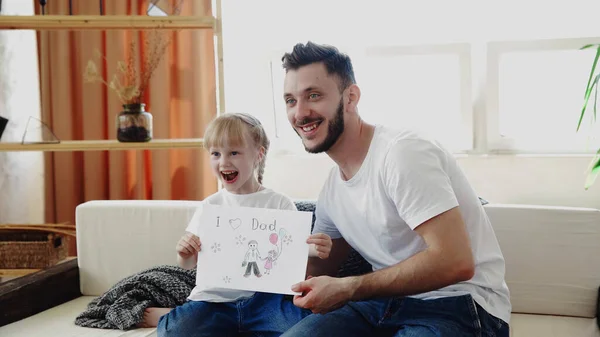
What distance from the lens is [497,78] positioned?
8.68 ft

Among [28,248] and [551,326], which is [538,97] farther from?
[28,248]

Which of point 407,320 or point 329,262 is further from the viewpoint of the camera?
point 329,262

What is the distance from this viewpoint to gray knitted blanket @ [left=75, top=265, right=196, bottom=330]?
2027 mm

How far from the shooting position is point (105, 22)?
255 cm

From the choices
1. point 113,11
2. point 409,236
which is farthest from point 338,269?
point 113,11

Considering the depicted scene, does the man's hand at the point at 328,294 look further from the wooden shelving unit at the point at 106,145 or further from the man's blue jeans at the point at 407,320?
the wooden shelving unit at the point at 106,145

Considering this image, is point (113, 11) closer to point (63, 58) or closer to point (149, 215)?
point (63, 58)

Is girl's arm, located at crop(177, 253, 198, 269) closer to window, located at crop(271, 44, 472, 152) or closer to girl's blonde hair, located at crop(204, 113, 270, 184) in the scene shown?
girl's blonde hair, located at crop(204, 113, 270, 184)

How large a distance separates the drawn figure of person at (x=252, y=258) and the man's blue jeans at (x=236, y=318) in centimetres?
15

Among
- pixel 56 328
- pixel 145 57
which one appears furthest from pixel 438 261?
→ pixel 145 57

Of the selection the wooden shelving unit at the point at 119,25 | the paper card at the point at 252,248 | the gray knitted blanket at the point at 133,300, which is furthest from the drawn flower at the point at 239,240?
the wooden shelving unit at the point at 119,25

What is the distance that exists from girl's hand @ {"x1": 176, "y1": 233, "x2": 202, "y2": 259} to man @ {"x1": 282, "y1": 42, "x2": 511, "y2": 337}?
13.8 inches

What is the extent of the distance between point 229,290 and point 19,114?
67.3 inches

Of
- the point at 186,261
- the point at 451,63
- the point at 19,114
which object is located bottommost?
the point at 186,261
